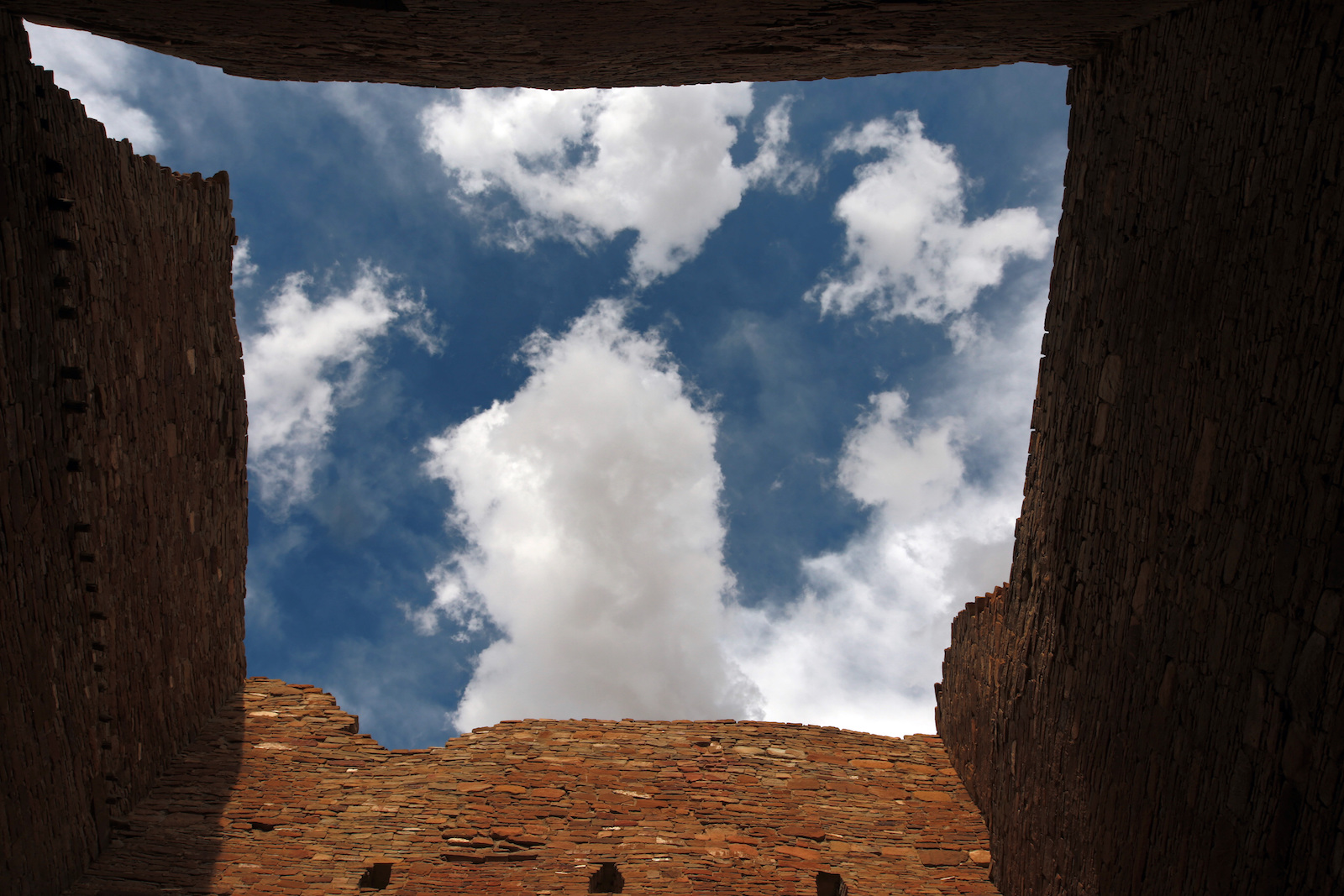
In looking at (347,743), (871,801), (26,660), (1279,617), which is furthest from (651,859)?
(1279,617)

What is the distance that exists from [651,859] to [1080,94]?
8058 mm

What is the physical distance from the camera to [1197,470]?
446 cm

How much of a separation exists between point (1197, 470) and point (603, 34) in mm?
4756

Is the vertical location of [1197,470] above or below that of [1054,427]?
below

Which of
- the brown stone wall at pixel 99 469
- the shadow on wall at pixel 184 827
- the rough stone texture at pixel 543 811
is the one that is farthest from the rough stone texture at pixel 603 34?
the rough stone texture at pixel 543 811

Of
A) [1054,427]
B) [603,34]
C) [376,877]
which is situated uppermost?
[603,34]

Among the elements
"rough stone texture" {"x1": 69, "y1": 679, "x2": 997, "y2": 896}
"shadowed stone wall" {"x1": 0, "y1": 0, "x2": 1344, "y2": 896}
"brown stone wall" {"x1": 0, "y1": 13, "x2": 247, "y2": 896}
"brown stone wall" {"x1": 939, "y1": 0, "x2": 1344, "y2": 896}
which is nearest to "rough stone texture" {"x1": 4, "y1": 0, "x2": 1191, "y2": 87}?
"shadowed stone wall" {"x1": 0, "y1": 0, "x2": 1344, "y2": 896}

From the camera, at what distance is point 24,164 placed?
20.8 ft

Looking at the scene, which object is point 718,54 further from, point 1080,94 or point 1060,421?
point 1060,421

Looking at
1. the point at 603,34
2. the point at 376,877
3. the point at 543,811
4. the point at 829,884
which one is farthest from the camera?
the point at 543,811

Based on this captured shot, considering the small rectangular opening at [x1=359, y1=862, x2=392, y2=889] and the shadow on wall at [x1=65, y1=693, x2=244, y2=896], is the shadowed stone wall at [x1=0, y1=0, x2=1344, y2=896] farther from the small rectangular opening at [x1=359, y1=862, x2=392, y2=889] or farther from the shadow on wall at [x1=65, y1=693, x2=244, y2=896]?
the small rectangular opening at [x1=359, y1=862, x2=392, y2=889]

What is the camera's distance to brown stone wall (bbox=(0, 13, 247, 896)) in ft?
20.7

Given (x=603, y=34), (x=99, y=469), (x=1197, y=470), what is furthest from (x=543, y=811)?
(x=603, y=34)

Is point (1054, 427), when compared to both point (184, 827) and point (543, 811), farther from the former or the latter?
point (184, 827)
